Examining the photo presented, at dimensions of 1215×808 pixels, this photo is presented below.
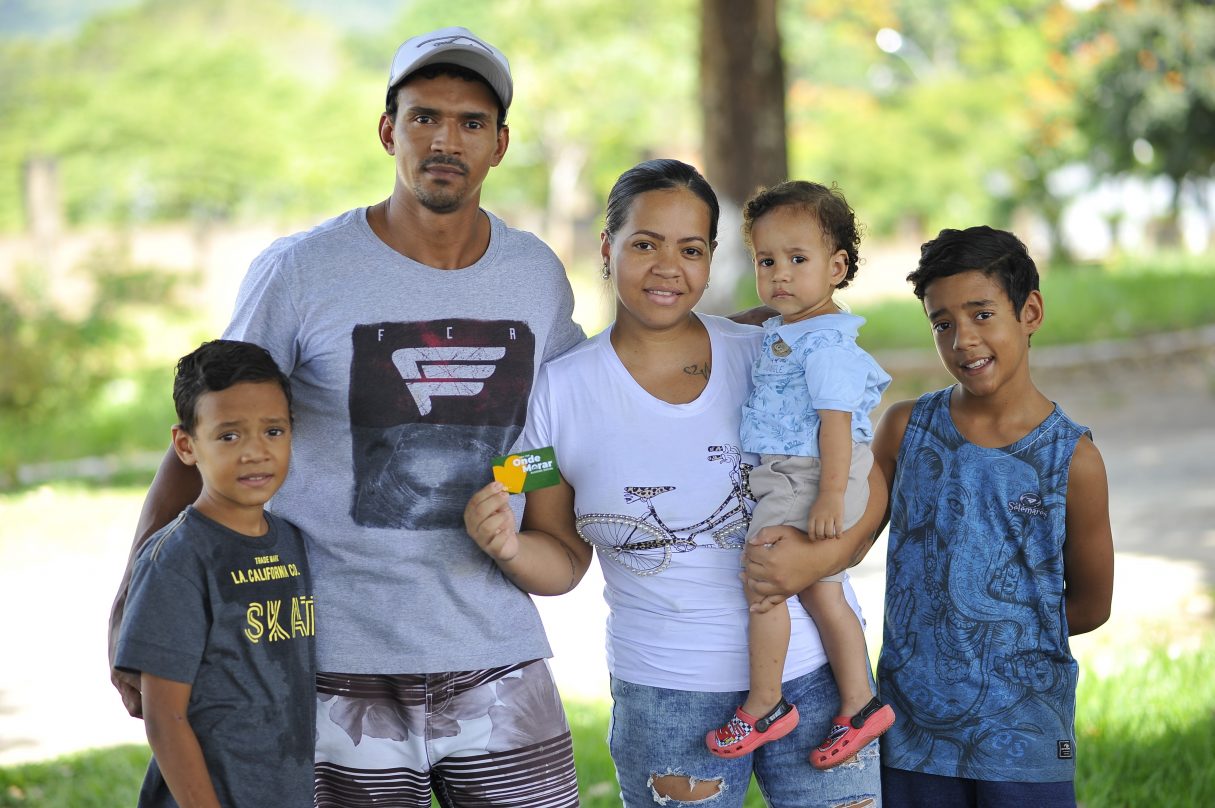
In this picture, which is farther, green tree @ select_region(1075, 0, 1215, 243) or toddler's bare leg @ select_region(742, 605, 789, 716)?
green tree @ select_region(1075, 0, 1215, 243)

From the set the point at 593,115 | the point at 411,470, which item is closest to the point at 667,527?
the point at 411,470

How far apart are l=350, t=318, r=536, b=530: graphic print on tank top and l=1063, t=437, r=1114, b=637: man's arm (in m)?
1.24

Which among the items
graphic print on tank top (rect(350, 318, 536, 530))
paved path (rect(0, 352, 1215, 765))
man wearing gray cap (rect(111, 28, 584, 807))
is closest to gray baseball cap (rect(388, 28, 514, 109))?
man wearing gray cap (rect(111, 28, 584, 807))

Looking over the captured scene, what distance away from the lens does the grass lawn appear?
4336 mm

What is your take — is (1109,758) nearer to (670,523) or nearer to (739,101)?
(670,523)

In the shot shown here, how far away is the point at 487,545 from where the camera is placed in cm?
269

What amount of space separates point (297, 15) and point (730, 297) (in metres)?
64.1

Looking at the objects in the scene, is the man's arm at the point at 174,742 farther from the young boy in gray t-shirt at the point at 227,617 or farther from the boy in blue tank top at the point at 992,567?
the boy in blue tank top at the point at 992,567

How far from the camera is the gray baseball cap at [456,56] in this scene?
2799 mm

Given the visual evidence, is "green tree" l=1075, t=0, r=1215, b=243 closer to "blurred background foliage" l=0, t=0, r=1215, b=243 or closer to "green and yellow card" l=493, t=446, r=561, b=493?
"blurred background foliage" l=0, t=0, r=1215, b=243

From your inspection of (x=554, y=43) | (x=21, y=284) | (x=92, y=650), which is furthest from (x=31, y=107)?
(x=92, y=650)

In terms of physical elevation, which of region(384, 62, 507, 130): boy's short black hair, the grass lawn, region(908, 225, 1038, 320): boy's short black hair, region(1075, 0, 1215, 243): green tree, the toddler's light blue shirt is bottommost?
the grass lawn

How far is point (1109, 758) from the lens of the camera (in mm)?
4539

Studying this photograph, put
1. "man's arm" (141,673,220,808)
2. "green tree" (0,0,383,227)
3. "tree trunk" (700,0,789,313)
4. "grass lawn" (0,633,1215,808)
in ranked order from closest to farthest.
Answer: "man's arm" (141,673,220,808) → "grass lawn" (0,633,1215,808) → "tree trunk" (700,0,789,313) → "green tree" (0,0,383,227)
